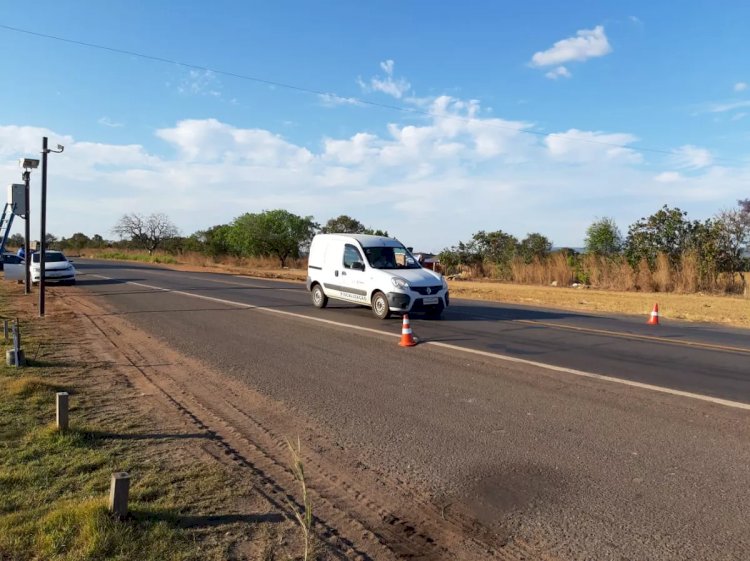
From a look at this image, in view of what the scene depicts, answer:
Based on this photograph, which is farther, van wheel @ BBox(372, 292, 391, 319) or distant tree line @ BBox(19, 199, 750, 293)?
distant tree line @ BBox(19, 199, 750, 293)

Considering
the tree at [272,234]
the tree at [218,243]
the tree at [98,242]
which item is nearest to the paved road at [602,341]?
the tree at [272,234]

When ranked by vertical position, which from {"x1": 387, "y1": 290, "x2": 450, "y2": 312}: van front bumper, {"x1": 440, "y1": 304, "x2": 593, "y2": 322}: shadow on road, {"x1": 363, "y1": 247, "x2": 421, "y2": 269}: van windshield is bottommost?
{"x1": 440, "y1": 304, "x2": 593, "y2": 322}: shadow on road

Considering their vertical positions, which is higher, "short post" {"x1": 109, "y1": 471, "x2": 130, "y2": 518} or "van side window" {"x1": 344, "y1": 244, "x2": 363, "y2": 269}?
"van side window" {"x1": 344, "y1": 244, "x2": 363, "y2": 269}

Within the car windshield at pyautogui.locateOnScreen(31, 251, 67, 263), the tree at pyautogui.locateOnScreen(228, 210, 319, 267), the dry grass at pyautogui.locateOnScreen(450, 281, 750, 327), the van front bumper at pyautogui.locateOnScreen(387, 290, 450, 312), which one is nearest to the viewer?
the van front bumper at pyautogui.locateOnScreen(387, 290, 450, 312)

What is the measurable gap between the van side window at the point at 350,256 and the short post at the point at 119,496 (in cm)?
1111

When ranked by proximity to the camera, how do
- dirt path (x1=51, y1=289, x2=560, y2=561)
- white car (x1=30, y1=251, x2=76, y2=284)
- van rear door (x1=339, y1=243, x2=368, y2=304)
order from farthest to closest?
white car (x1=30, y1=251, x2=76, y2=284)
van rear door (x1=339, y1=243, x2=368, y2=304)
dirt path (x1=51, y1=289, x2=560, y2=561)

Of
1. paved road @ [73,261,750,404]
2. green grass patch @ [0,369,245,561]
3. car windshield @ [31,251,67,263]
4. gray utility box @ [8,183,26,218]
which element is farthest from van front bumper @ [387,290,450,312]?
car windshield @ [31,251,67,263]

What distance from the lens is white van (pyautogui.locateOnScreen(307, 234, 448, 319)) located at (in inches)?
523

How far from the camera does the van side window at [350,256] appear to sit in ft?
47.9

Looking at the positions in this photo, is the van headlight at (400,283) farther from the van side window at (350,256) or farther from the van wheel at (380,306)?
the van side window at (350,256)

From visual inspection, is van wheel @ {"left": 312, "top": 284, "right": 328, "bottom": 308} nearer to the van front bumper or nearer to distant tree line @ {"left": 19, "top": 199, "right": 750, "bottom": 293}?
the van front bumper

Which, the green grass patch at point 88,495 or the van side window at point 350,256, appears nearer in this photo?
the green grass patch at point 88,495

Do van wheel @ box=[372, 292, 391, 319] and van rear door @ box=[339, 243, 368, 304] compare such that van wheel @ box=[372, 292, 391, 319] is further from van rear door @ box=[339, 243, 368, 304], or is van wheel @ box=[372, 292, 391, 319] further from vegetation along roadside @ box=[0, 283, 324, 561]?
vegetation along roadside @ box=[0, 283, 324, 561]

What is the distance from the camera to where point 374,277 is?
13820mm
